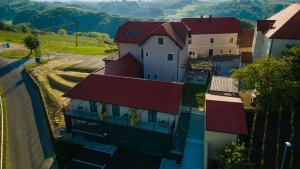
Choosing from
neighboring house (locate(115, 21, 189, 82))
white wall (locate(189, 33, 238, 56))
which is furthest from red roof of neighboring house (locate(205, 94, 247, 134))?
white wall (locate(189, 33, 238, 56))

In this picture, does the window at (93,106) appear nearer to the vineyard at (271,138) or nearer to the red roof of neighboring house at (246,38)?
the vineyard at (271,138)

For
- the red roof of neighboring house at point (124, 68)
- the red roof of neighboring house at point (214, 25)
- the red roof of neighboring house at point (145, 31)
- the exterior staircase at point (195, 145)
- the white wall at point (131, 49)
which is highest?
the red roof of neighboring house at point (214, 25)

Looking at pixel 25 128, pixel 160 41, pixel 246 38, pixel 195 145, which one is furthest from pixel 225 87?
pixel 246 38

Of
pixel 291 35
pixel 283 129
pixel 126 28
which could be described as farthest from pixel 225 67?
pixel 283 129

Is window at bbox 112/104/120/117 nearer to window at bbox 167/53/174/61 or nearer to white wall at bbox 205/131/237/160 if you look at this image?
white wall at bbox 205/131/237/160

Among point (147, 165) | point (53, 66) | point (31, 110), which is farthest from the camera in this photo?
point (53, 66)

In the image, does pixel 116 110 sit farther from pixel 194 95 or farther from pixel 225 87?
pixel 194 95

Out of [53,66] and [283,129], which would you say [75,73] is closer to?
[53,66]

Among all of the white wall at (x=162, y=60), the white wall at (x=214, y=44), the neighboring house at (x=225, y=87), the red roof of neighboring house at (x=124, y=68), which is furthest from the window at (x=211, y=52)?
the neighboring house at (x=225, y=87)
